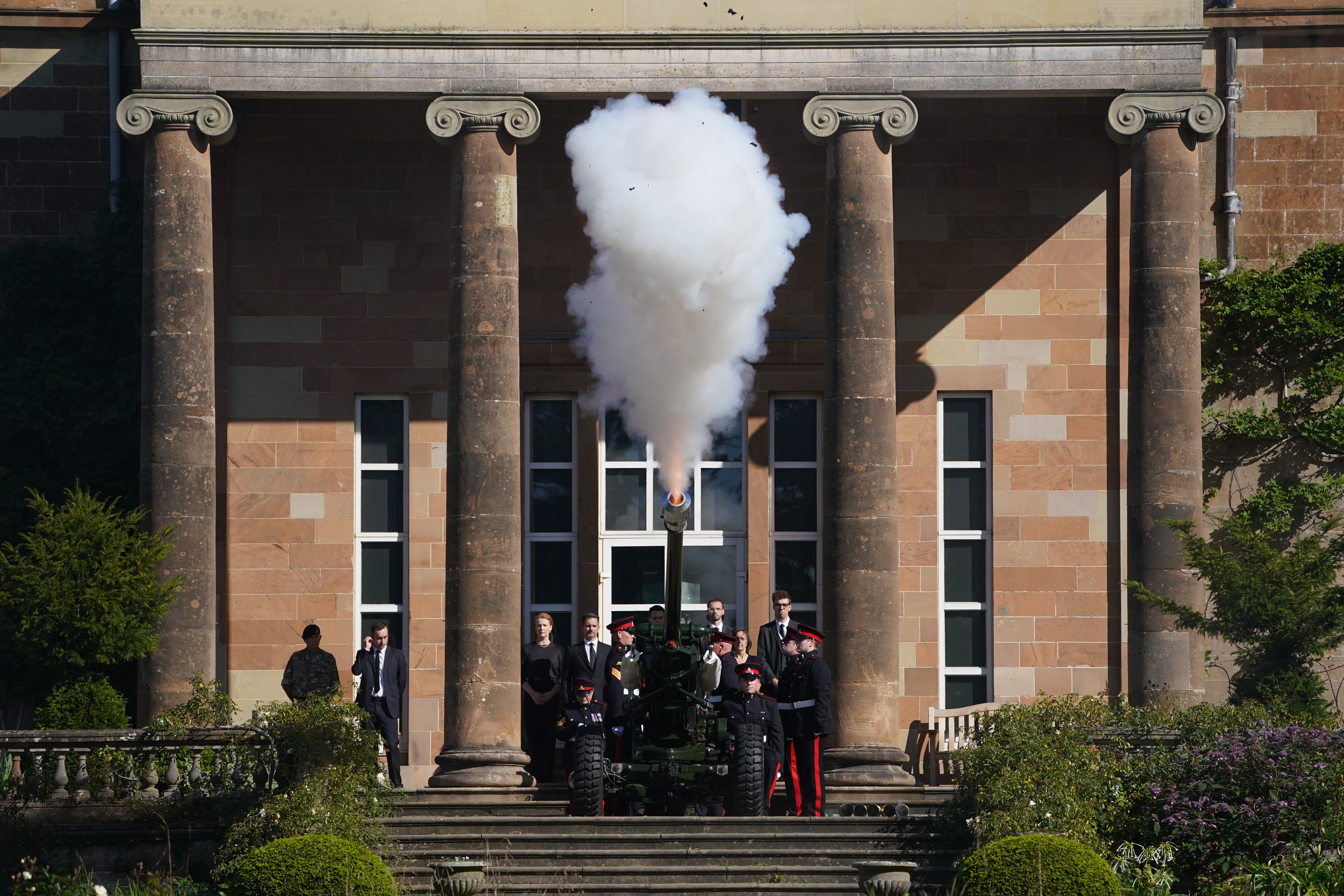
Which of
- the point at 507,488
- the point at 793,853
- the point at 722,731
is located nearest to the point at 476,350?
the point at 507,488

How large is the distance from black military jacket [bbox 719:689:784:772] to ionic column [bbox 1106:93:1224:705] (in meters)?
4.65

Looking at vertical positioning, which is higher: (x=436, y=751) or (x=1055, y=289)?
(x=1055, y=289)

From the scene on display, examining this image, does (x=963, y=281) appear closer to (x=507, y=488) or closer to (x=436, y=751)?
(x=507, y=488)

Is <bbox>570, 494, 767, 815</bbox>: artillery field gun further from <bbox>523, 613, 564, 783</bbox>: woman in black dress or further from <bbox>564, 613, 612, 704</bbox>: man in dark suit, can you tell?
<bbox>523, 613, 564, 783</bbox>: woman in black dress

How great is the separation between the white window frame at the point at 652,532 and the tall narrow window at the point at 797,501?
1.33 feet

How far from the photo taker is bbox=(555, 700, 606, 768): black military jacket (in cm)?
1669

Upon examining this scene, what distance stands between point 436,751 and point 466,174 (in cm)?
749

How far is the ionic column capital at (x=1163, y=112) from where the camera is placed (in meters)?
19.7

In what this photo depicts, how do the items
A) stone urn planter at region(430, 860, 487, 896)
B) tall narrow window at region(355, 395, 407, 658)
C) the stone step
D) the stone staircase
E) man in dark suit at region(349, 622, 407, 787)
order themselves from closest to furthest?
1. stone urn planter at region(430, 860, 487, 896)
2. the stone staircase
3. the stone step
4. man in dark suit at region(349, 622, 407, 787)
5. tall narrow window at region(355, 395, 407, 658)

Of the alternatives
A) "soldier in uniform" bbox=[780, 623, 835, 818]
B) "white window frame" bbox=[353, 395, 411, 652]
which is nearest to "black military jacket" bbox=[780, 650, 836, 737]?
"soldier in uniform" bbox=[780, 623, 835, 818]

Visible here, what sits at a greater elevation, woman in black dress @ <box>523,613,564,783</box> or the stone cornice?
the stone cornice

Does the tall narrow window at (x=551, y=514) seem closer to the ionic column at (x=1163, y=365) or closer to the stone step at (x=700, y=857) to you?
the stone step at (x=700, y=857)

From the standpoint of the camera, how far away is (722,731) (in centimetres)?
1702

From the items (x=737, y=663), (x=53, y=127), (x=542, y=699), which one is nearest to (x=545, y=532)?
(x=542, y=699)
